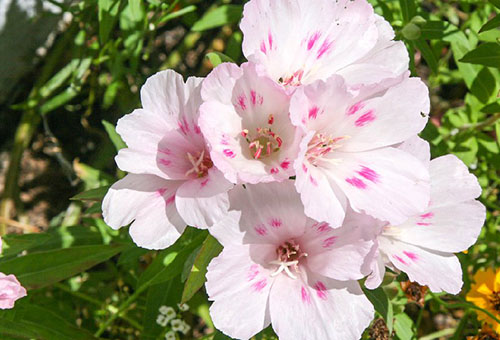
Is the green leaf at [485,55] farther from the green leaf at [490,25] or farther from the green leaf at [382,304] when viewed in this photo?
the green leaf at [382,304]

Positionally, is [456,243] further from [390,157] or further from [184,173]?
[184,173]

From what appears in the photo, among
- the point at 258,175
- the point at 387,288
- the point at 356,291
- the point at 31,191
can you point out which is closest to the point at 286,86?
the point at 258,175

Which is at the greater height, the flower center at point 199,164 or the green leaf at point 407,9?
the flower center at point 199,164

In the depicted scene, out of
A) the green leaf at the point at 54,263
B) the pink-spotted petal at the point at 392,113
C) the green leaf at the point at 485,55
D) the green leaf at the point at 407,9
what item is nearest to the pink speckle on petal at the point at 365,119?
the pink-spotted petal at the point at 392,113

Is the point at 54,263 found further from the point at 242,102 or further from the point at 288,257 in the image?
the point at 242,102

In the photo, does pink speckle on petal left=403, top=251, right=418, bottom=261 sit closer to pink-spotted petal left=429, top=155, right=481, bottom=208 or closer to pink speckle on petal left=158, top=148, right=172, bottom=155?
pink-spotted petal left=429, top=155, right=481, bottom=208

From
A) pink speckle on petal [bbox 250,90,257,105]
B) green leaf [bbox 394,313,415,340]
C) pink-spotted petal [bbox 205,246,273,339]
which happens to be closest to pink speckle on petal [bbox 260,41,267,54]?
pink speckle on petal [bbox 250,90,257,105]
